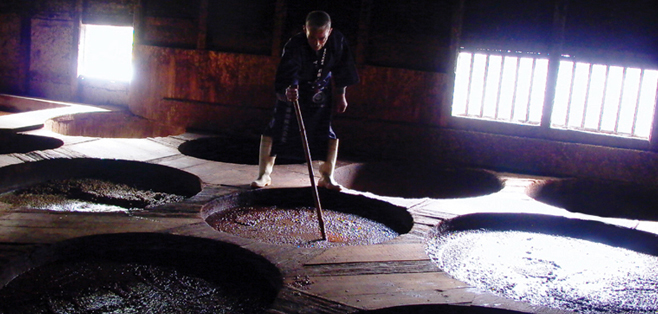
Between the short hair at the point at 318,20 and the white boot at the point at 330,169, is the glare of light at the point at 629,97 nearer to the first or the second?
the white boot at the point at 330,169

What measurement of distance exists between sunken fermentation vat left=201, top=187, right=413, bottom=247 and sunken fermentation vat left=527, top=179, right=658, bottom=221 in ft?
7.35

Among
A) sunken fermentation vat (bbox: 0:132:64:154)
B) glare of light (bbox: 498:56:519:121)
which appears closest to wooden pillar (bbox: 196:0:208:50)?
sunken fermentation vat (bbox: 0:132:64:154)

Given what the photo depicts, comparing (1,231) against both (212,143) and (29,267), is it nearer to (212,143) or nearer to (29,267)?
(29,267)

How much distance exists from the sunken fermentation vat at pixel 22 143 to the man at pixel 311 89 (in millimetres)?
3107

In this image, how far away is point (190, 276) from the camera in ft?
11.8

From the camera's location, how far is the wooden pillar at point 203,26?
27.5 feet

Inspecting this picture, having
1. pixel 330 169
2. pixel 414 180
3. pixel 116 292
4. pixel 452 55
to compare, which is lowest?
pixel 116 292

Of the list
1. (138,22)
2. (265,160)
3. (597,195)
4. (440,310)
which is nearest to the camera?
(440,310)

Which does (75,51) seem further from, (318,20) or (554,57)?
(554,57)

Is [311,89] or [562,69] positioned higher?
[562,69]

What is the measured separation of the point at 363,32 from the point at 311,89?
2.67m

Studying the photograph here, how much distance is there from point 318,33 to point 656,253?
128 inches

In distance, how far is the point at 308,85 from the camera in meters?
5.21

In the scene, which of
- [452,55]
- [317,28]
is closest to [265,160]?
[317,28]
